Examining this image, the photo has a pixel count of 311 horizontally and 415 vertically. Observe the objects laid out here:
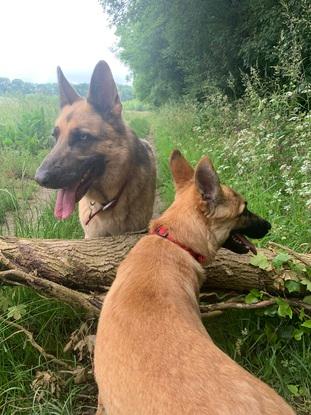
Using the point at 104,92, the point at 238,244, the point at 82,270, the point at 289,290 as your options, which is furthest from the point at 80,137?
the point at 289,290

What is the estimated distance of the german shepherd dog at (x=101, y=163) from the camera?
130 inches

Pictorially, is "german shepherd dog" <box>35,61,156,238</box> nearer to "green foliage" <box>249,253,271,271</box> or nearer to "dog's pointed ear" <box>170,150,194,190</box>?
"dog's pointed ear" <box>170,150,194,190</box>

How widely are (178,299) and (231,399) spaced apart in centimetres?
66

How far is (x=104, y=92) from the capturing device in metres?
3.53

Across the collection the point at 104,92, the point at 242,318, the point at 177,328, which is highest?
the point at 104,92

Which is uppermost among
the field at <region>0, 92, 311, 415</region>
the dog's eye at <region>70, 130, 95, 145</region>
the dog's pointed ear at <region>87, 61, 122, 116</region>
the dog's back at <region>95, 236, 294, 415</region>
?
the dog's pointed ear at <region>87, 61, 122, 116</region>

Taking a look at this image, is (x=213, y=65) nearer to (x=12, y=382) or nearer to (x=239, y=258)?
(x=239, y=258)

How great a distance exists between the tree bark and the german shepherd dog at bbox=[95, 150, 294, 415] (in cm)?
18

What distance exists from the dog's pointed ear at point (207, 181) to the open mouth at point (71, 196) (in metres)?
1.19

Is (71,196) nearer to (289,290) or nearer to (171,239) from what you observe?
(171,239)

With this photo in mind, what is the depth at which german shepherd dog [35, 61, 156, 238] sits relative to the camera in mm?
3298

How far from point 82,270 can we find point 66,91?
1870 millimetres

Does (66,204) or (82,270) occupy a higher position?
(66,204)

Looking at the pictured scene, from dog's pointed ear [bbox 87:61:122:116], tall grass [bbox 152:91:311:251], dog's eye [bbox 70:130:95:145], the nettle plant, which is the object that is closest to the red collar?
the nettle plant
